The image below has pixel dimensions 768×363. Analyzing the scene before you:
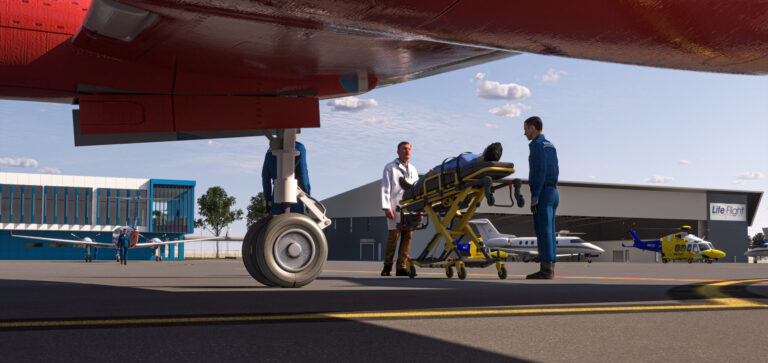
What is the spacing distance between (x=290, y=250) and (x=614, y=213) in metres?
41.8

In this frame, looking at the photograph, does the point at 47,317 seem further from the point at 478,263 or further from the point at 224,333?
the point at 478,263

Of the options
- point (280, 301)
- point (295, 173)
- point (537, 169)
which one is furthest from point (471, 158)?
point (280, 301)

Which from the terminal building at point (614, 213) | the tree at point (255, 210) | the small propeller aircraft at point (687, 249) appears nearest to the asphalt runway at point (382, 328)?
the small propeller aircraft at point (687, 249)

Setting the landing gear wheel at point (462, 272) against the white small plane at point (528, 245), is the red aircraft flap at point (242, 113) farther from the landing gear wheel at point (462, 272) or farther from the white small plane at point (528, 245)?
the white small plane at point (528, 245)

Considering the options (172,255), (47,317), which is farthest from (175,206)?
(47,317)

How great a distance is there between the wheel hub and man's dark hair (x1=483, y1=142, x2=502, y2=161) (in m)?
2.22

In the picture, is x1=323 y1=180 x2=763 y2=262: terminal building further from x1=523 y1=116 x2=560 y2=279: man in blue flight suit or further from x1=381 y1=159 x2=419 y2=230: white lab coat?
x1=523 y1=116 x2=560 y2=279: man in blue flight suit

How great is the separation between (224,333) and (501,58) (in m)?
3.63

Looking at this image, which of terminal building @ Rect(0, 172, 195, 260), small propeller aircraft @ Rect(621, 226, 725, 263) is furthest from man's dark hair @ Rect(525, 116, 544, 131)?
terminal building @ Rect(0, 172, 195, 260)

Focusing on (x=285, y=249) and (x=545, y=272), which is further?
(x=545, y=272)

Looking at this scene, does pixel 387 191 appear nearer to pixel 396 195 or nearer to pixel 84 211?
pixel 396 195

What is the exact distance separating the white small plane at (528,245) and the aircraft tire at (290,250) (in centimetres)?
2536

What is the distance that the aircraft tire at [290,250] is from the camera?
521cm

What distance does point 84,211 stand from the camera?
52.7 metres
